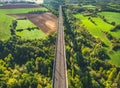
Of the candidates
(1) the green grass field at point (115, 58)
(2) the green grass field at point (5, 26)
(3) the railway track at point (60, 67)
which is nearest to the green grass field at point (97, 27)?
(1) the green grass field at point (115, 58)

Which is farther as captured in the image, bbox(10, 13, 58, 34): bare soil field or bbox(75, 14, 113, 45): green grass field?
bbox(10, 13, 58, 34): bare soil field

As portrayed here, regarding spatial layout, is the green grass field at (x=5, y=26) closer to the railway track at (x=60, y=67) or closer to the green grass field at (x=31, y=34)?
the green grass field at (x=31, y=34)

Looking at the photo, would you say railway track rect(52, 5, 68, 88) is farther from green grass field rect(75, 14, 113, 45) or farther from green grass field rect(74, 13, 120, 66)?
green grass field rect(75, 14, 113, 45)

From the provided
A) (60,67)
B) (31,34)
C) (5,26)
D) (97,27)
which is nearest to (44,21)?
(5,26)

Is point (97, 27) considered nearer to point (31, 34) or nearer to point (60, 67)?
point (31, 34)

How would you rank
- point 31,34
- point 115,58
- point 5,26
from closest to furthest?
point 115,58 → point 31,34 → point 5,26

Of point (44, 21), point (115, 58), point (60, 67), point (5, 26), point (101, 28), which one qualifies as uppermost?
point (5, 26)

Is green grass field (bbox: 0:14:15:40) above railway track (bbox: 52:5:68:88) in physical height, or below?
above

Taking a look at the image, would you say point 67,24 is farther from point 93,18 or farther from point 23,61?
point 23,61

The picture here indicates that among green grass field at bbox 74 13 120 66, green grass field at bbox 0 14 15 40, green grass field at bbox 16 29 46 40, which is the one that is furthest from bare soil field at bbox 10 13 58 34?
green grass field at bbox 74 13 120 66
